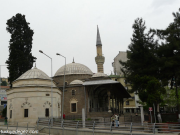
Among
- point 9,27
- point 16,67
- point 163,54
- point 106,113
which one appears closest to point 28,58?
point 16,67

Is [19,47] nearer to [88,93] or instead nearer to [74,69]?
[74,69]

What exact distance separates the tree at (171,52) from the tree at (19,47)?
21.6 m

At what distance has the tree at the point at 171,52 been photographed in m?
21.0

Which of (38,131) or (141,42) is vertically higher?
(141,42)

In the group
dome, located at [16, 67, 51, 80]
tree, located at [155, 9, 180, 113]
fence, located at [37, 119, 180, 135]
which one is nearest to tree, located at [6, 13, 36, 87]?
dome, located at [16, 67, 51, 80]

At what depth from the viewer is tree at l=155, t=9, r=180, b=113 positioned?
20994 mm

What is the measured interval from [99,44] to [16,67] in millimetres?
22082

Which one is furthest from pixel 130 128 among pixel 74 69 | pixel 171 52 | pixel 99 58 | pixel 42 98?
pixel 99 58

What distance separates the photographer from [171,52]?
22.4 metres

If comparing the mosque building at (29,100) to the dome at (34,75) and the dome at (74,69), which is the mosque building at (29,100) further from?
the dome at (74,69)

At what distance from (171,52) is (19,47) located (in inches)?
956

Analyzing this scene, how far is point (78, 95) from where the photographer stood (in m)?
32.8

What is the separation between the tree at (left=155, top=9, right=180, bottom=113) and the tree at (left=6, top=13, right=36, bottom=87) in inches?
849

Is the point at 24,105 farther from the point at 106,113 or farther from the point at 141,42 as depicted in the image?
the point at 141,42
